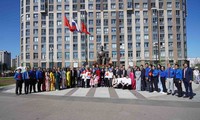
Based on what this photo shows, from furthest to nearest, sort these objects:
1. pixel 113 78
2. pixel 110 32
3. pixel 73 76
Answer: pixel 110 32 → pixel 73 76 → pixel 113 78

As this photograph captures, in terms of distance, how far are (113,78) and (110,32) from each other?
55.4 metres

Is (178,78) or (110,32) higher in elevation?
(110,32)

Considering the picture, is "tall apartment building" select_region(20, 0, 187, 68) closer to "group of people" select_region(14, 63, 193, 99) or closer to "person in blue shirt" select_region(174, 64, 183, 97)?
"group of people" select_region(14, 63, 193, 99)

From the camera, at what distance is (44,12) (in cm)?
7450

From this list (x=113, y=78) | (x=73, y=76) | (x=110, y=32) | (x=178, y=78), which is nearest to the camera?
(x=178, y=78)

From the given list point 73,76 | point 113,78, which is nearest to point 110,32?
point 73,76

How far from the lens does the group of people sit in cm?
1349

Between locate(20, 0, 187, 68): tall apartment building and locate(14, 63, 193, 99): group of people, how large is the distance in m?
52.6

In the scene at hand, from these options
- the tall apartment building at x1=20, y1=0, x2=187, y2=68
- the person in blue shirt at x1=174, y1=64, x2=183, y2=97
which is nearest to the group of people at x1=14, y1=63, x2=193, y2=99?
the person in blue shirt at x1=174, y1=64, x2=183, y2=97

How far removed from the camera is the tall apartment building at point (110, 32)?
7219 centimetres

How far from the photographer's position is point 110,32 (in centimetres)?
7294

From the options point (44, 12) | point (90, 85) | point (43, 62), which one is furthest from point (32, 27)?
point (90, 85)

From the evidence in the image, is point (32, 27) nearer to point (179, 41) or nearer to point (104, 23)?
point (104, 23)

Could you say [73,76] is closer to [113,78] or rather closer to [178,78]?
[113,78]
